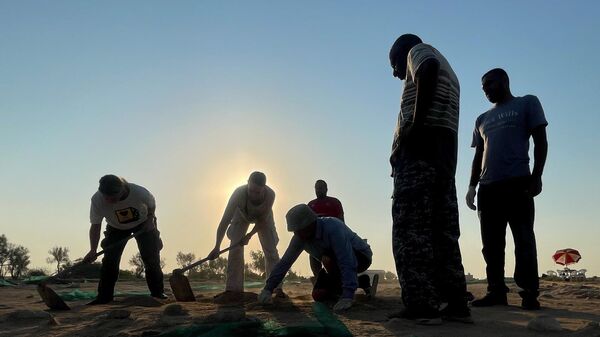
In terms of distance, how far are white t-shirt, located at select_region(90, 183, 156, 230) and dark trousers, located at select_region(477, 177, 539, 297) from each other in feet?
11.4

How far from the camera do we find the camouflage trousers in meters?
3.04

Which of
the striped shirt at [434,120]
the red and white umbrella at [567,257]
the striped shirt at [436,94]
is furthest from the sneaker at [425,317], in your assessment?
the red and white umbrella at [567,257]

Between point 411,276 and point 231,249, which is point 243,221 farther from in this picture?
point 411,276

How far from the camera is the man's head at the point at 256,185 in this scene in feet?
18.5

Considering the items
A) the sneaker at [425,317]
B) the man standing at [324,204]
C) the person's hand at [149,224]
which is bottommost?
the sneaker at [425,317]

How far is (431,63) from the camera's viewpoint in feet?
9.93

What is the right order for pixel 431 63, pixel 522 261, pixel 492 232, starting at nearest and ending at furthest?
1. pixel 431 63
2. pixel 522 261
3. pixel 492 232

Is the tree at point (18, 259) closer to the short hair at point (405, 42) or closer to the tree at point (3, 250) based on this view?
the tree at point (3, 250)

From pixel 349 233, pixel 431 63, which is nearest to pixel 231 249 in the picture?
pixel 349 233

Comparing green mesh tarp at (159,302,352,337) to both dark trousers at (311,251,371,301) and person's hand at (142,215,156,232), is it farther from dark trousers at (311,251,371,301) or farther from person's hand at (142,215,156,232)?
person's hand at (142,215,156,232)

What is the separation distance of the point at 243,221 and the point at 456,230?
3277 mm

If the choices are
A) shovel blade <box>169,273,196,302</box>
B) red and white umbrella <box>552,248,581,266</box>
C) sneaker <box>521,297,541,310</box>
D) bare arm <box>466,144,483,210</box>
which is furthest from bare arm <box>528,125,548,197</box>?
red and white umbrella <box>552,248,581,266</box>

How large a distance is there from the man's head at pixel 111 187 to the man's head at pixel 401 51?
122 inches

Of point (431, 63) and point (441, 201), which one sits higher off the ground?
point (431, 63)
